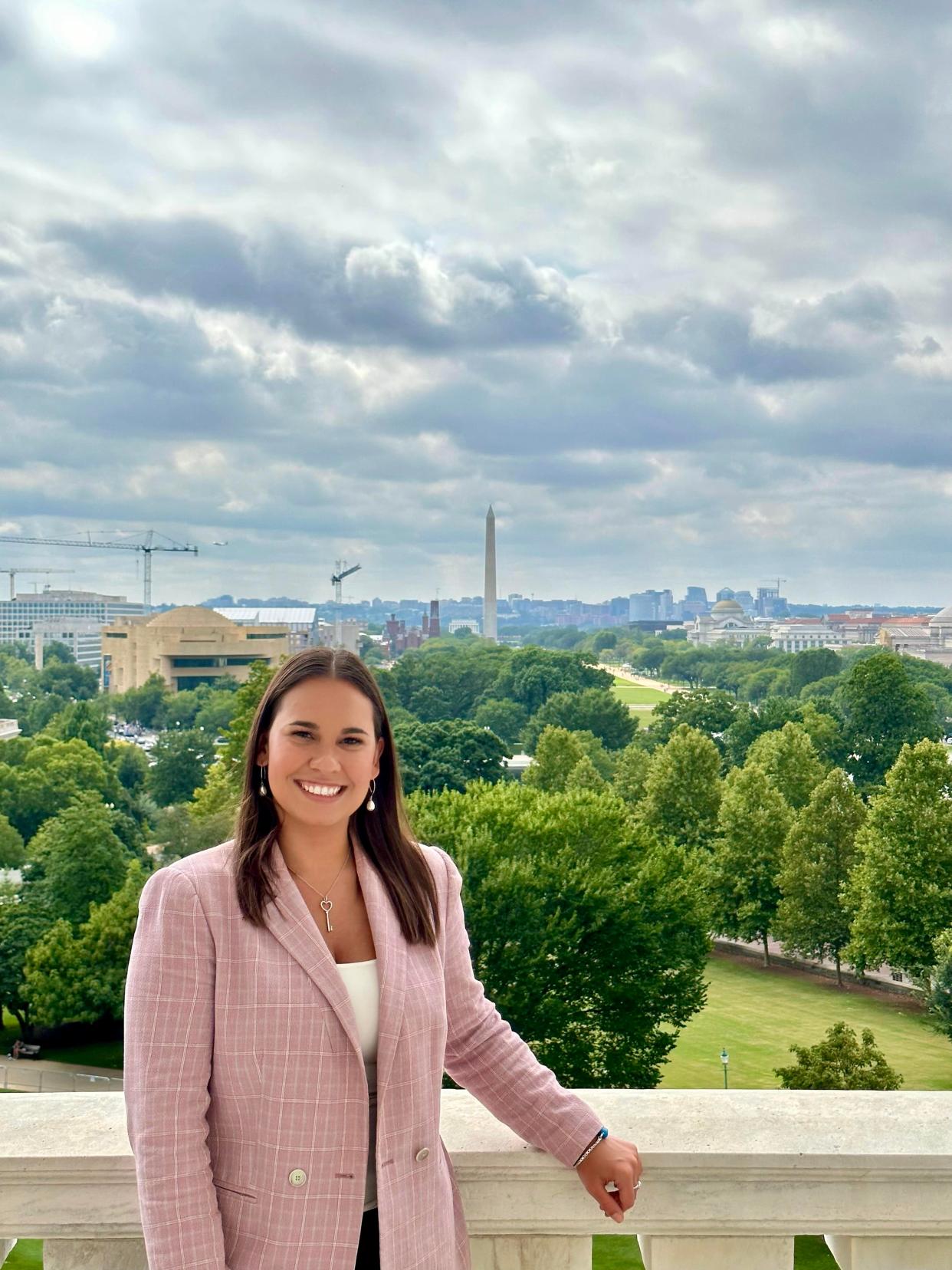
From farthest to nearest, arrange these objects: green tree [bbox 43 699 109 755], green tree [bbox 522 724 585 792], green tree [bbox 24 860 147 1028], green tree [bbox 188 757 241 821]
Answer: green tree [bbox 43 699 109 755] → green tree [bbox 522 724 585 792] → green tree [bbox 188 757 241 821] → green tree [bbox 24 860 147 1028]

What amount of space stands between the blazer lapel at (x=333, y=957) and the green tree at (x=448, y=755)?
42810mm

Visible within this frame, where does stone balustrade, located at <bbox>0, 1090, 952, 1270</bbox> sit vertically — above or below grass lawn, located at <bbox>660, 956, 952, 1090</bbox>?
above

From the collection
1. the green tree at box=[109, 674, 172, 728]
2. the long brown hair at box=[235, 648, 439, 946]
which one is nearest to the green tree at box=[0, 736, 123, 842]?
the green tree at box=[109, 674, 172, 728]

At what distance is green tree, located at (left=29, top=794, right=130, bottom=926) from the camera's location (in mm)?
29578

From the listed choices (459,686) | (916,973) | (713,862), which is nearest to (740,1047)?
(916,973)

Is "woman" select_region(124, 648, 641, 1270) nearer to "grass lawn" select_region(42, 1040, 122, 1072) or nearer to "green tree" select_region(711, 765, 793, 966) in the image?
"grass lawn" select_region(42, 1040, 122, 1072)

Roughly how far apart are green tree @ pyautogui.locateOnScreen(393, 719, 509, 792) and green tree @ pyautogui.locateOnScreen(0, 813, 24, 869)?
13857 millimetres

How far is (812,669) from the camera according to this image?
87.0 meters

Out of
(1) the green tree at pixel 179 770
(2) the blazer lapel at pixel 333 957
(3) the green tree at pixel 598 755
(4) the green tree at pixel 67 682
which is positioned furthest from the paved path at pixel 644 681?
(2) the blazer lapel at pixel 333 957

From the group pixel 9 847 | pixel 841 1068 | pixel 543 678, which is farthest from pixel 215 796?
pixel 543 678

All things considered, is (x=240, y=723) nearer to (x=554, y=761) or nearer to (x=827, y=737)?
(x=554, y=761)

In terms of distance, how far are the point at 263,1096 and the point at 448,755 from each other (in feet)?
148

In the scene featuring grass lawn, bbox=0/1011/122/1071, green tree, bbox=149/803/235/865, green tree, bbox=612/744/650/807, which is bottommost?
grass lawn, bbox=0/1011/122/1071

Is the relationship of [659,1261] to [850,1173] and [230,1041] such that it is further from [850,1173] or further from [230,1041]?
[230,1041]
